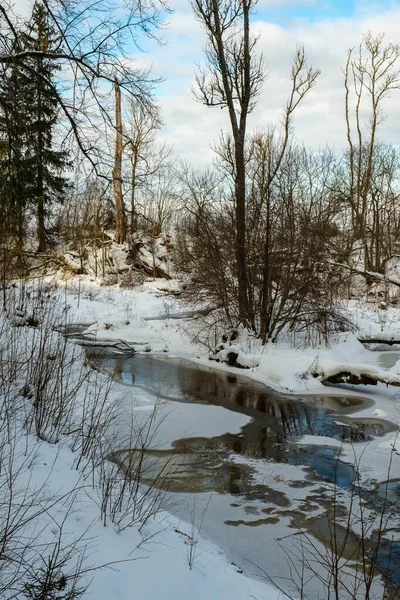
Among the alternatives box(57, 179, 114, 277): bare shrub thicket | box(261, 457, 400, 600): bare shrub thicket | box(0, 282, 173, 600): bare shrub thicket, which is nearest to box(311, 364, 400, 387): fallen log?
box(261, 457, 400, 600): bare shrub thicket

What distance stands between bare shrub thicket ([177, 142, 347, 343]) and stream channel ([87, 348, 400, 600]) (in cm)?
262

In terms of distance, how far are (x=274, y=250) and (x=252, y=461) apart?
21.6 ft

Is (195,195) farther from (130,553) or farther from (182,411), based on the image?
(130,553)

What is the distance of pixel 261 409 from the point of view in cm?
839

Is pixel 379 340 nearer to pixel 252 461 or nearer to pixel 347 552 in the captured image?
pixel 252 461

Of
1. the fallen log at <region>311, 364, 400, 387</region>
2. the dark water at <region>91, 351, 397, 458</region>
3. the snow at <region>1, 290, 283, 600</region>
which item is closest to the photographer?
the snow at <region>1, 290, 283, 600</region>

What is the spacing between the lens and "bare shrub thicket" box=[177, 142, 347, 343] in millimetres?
11445

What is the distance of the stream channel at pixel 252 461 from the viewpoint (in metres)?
4.32

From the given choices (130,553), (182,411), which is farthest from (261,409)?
(130,553)

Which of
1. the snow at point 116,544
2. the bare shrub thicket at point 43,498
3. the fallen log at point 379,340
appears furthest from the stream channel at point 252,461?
the fallen log at point 379,340

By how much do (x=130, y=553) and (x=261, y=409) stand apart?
5481 millimetres

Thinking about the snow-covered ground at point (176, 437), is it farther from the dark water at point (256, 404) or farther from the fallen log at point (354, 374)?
the dark water at point (256, 404)

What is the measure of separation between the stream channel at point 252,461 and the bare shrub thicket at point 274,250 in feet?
8.60

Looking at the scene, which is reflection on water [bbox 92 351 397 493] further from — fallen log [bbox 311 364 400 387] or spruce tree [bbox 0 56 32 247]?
spruce tree [bbox 0 56 32 247]
